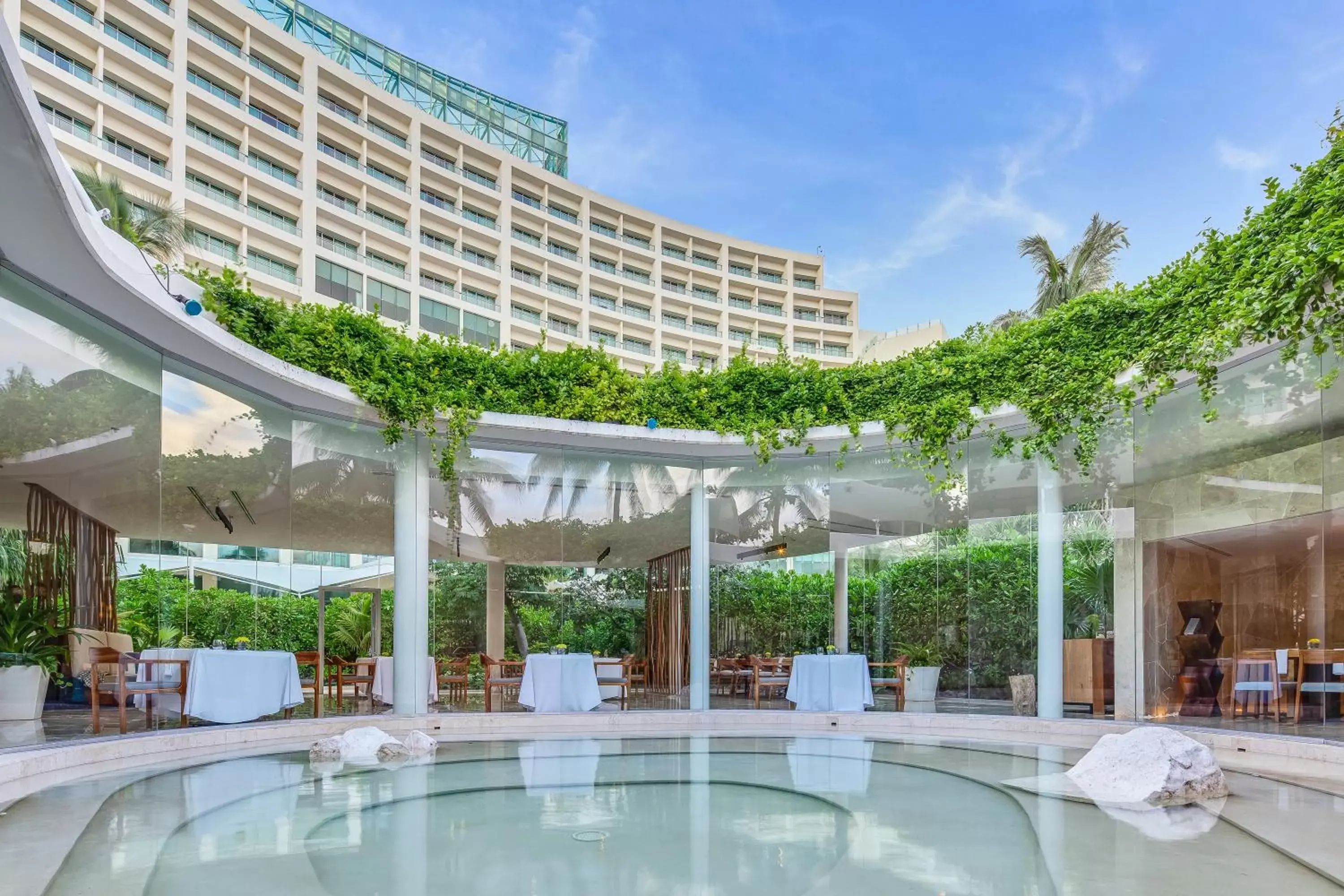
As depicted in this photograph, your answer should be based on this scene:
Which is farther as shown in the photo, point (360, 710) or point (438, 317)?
point (438, 317)

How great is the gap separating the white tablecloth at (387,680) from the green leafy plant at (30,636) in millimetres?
4033

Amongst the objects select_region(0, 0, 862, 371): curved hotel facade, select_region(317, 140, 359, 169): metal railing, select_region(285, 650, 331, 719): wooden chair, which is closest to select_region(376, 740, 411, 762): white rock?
select_region(285, 650, 331, 719): wooden chair

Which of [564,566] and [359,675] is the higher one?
[564,566]

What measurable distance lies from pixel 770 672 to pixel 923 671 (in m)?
2.06

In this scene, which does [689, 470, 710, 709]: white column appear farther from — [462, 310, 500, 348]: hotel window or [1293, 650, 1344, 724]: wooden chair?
[462, 310, 500, 348]: hotel window

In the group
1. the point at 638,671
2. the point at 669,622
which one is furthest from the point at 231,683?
the point at 669,622

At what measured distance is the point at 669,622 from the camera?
13.7 metres

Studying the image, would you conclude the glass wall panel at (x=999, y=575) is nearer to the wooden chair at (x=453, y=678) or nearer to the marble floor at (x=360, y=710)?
the marble floor at (x=360, y=710)

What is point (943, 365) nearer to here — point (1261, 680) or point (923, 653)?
point (923, 653)

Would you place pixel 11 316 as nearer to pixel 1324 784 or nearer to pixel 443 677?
pixel 443 677

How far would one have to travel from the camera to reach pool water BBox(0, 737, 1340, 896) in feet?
13.8

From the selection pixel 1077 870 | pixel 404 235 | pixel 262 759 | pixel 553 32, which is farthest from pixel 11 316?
pixel 553 32

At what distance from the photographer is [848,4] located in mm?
57344

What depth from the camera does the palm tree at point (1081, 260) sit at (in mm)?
29047
